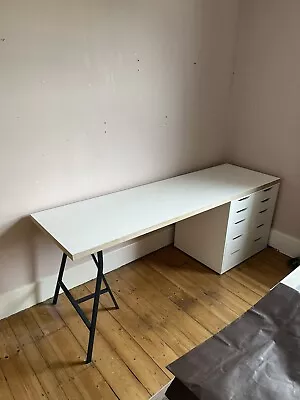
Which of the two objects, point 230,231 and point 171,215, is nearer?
point 171,215

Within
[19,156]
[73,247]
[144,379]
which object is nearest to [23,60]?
[19,156]

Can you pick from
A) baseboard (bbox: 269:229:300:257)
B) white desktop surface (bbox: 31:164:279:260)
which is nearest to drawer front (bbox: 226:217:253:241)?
white desktop surface (bbox: 31:164:279:260)

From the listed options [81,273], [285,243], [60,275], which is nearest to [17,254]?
[60,275]

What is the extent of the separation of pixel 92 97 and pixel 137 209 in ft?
2.24

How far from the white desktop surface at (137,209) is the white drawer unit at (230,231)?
102 millimetres

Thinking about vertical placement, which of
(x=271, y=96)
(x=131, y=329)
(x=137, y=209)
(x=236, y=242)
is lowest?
(x=131, y=329)

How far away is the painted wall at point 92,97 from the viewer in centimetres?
174

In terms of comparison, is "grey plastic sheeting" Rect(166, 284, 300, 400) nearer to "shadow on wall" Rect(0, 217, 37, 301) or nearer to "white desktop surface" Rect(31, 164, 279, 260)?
"white desktop surface" Rect(31, 164, 279, 260)

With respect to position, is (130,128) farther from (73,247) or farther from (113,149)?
(73,247)

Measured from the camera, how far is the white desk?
1.74 meters

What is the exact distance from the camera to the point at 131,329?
1992 mm

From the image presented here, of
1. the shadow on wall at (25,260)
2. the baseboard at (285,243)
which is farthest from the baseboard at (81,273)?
the baseboard at (285,243)

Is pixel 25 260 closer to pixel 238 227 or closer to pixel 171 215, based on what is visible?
pixel 171 215

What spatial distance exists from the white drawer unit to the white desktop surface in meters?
0.10
